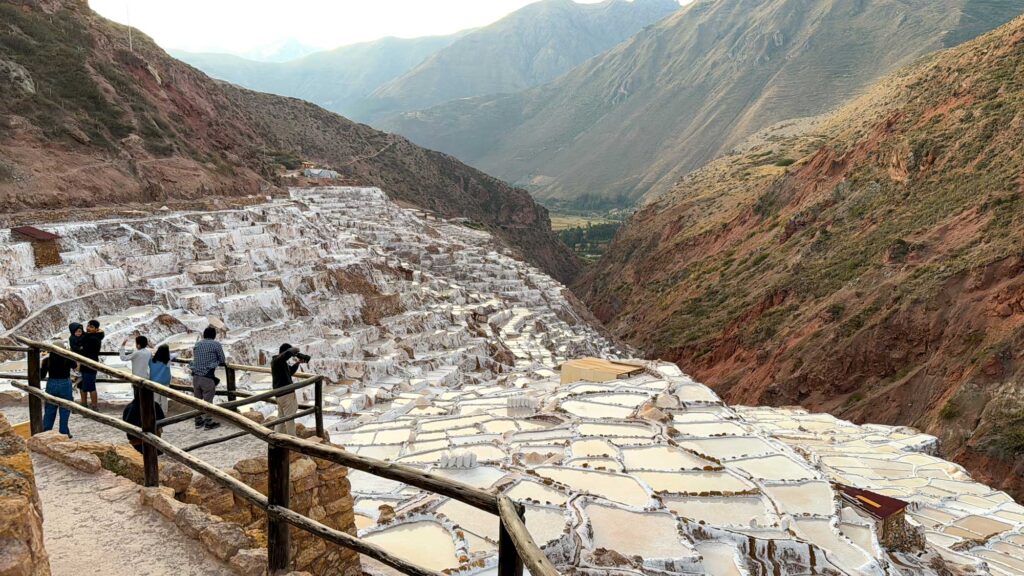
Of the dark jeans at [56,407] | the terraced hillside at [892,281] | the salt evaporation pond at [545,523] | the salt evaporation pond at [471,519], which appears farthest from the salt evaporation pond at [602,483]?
the terraced hillside at [892,281]

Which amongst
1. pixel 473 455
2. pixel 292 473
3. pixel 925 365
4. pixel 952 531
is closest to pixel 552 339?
pixel 925 365

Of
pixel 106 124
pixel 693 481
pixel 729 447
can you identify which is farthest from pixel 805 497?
pixel 106 124

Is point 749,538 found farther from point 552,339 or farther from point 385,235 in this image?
point 385,235

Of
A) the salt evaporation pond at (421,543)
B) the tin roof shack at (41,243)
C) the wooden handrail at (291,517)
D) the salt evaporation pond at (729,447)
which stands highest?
the tin roof shack at (41,243)

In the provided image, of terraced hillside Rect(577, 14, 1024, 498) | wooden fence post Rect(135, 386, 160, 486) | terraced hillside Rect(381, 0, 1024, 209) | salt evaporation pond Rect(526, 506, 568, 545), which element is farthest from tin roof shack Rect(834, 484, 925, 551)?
terraced hillside Rect(381, 0, 1024, 209)

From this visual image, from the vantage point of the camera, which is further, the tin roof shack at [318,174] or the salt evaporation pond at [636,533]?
the tin roof shack at [318,174]

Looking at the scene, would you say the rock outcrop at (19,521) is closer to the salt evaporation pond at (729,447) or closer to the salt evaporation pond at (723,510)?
the salt evaporation pond at (723,510)

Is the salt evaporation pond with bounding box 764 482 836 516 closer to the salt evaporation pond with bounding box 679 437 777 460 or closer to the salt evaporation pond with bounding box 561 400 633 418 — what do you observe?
the salt evaporation pond with bounding box 679 437 777 460
